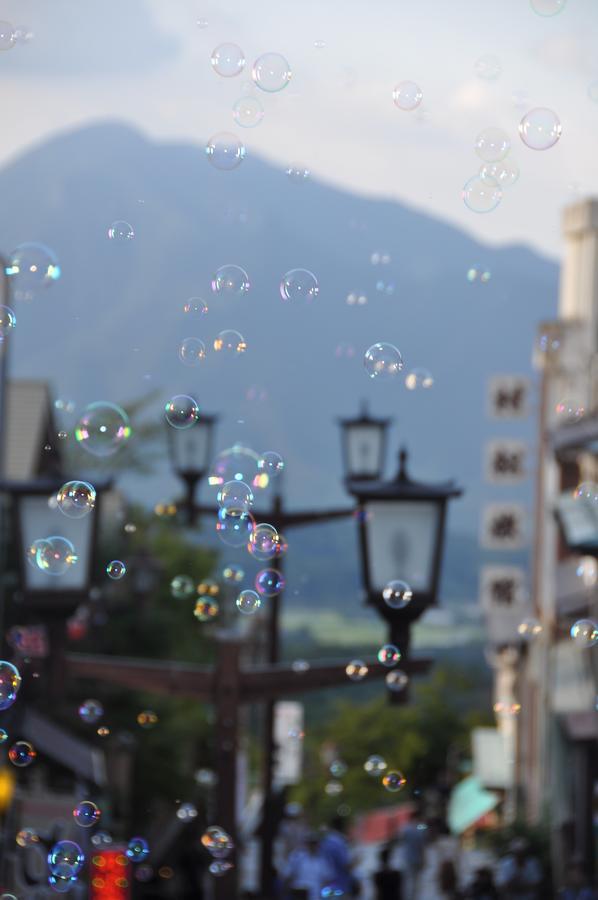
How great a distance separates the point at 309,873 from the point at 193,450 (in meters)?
2.76

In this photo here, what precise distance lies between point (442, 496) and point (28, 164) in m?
33.0

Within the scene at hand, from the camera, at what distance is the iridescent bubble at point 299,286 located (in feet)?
24.3

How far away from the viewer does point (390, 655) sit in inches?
256

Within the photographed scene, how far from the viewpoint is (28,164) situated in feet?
124

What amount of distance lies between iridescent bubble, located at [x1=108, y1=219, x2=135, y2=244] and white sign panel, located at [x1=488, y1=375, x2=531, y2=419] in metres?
14.3

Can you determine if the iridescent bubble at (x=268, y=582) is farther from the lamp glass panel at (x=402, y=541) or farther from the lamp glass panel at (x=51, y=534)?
the lamp glass panel at (x=402, y=541)

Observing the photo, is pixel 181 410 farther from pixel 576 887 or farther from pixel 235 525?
pixel 576 887

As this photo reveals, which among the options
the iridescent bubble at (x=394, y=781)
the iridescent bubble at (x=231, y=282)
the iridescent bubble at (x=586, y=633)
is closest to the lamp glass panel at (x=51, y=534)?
the iridescent bubble at (x=231, y=282)

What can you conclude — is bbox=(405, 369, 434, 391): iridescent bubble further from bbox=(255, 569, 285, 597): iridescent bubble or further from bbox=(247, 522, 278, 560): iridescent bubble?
bbox=(255, 569, 285, 597): iridescent bubble

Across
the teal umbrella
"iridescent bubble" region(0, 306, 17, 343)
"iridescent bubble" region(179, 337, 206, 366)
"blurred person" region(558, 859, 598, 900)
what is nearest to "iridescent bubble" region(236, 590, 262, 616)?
"iridescent bubble" region(179, 337, 206, 366)

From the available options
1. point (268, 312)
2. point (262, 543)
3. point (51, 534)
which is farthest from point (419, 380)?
point (268, 312)

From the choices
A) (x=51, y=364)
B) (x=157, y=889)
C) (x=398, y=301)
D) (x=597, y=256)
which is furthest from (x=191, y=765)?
(x=51, y=364)

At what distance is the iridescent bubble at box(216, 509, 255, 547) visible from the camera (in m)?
7.16

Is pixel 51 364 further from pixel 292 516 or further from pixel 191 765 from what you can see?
pixel 292 516
